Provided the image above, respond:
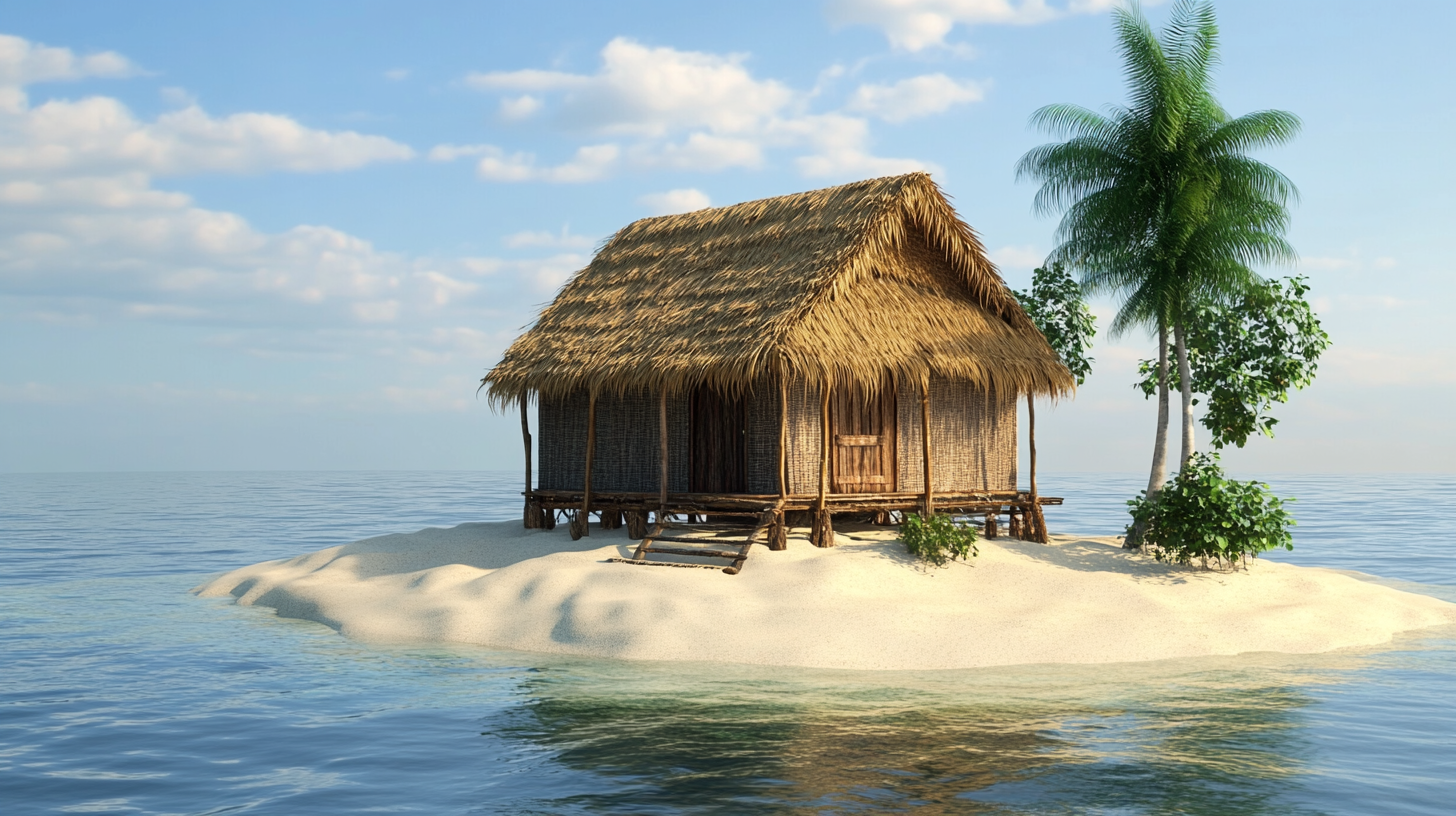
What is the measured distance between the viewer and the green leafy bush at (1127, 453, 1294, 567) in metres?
15.9

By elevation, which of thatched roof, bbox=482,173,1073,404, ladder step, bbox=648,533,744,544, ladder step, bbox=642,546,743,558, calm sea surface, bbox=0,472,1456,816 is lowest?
calm sea surface, bbox=0,472,1456,816

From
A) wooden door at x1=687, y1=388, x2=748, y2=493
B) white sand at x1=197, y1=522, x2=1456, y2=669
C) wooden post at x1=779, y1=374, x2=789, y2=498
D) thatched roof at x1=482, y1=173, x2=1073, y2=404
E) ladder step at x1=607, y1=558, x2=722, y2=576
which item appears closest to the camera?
white sand at x1=197, y1=522, x2=1456, y2=669

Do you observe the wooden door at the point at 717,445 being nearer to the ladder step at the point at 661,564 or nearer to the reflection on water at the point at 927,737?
the ladder step at the point at 661,564

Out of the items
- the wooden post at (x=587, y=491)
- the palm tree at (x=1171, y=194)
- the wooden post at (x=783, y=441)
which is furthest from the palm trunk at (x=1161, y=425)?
the wooden post at (x=587, y=491)

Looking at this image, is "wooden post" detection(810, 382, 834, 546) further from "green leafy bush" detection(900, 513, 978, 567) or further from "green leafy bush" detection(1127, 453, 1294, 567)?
"green leafy bush" detection(1127, 453, 1294, 567)

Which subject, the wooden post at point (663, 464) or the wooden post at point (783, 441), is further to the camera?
the wooden post at point (663, 464)

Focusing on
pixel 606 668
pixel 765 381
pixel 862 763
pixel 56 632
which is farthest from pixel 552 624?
pixel 56 632

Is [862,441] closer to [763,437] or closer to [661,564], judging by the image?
[763,437]

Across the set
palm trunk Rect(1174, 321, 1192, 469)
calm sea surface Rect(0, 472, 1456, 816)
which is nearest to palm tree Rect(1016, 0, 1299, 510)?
palm trunk Rect(1174, 321, 1192, 469)

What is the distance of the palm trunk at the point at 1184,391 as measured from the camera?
59.8ft

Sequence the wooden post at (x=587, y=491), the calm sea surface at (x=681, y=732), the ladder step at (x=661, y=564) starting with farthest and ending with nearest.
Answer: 1. the wooden post at (x=587, y=491)
2. the ladder step at (x=661, y=564)
3. the calm sea surface at (x=681, y=732)

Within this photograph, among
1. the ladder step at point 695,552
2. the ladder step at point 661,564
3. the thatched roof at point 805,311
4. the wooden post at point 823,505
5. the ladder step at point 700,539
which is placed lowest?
the ladder step at point 661,564

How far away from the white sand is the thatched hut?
1.03 meters

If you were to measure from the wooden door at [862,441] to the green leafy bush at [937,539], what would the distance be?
4.66ft
